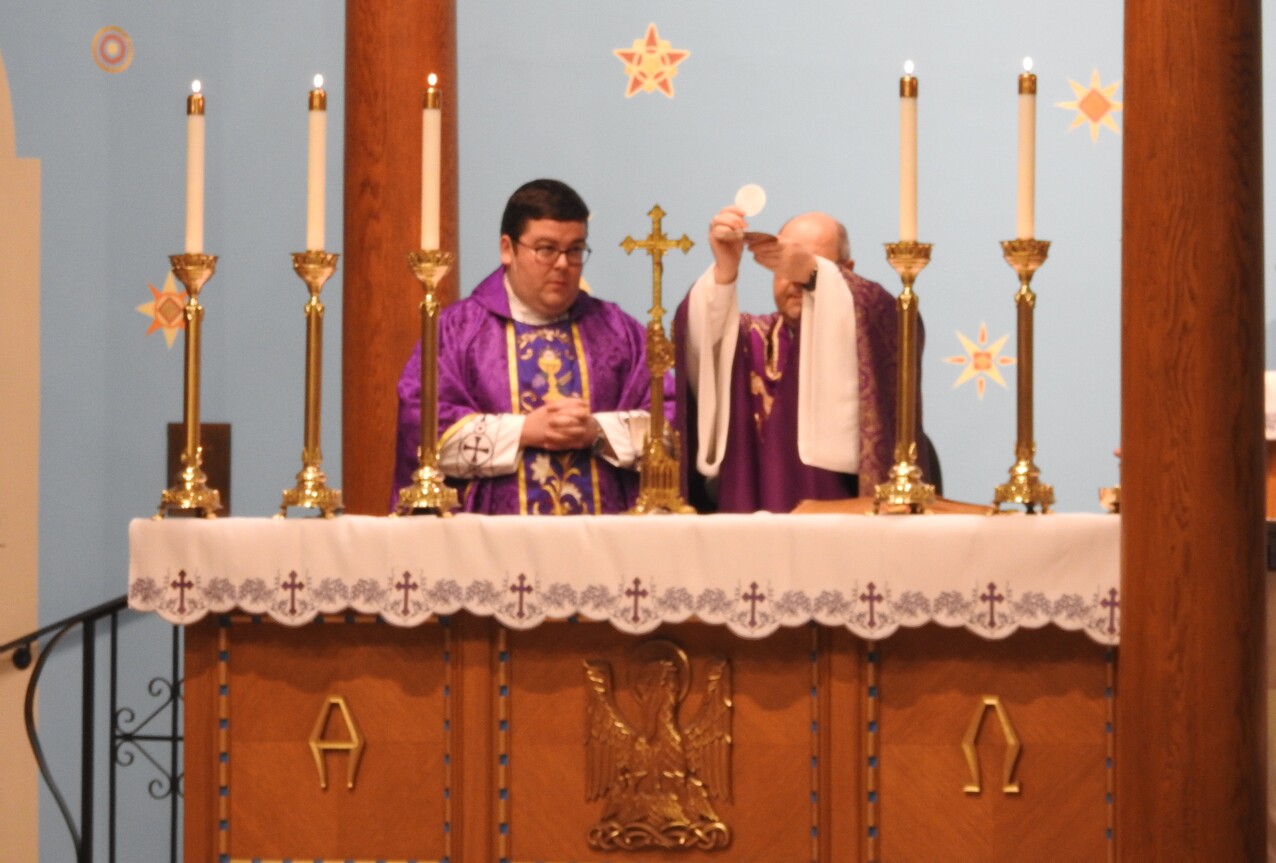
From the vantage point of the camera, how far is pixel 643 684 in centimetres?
415

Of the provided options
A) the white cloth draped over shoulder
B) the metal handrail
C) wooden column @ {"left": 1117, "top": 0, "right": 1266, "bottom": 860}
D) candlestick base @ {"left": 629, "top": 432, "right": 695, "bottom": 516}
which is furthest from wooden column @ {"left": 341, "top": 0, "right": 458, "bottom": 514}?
wooden column @ {"left": 1117, "top": 0, "right": 1266, "bottom": 860}

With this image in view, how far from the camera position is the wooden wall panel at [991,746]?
4055 millimetres

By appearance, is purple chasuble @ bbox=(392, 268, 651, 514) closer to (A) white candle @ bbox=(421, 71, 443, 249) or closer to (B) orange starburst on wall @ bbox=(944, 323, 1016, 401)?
(A) white candle @ bbox=(421, 71, 443, 249)

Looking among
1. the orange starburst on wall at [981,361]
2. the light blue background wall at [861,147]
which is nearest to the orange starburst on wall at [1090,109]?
the light blue background wall at [861,147]

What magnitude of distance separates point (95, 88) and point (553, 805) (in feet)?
15.6

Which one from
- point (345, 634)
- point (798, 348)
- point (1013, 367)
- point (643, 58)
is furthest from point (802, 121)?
point (345, 634)

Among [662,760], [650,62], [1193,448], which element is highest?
[650,62]

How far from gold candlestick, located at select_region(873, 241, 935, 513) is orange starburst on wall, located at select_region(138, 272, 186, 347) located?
4375mm

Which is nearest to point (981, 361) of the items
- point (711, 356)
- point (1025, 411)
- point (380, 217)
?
point (380, 217)

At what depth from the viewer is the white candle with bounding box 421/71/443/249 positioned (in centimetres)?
421

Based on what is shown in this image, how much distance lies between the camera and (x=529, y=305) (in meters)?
5.44

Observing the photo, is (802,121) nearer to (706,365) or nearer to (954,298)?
(954,298)

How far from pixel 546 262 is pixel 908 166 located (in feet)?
4.60

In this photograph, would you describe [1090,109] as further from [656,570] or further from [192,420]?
[192,420]
